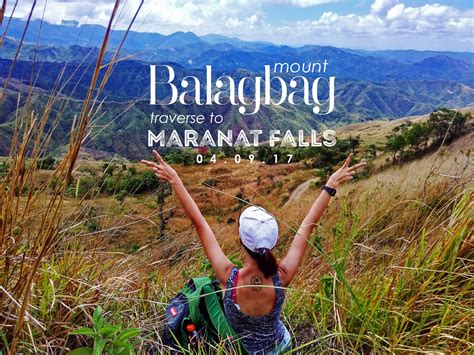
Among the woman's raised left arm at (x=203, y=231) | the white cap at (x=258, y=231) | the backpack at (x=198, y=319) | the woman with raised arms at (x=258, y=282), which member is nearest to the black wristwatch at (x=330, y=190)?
the woman with raised arms at (x=258, y=282)

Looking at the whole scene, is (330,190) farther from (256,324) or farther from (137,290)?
(137,290)

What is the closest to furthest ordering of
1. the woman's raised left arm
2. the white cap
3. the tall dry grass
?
the tall dry grass
the white cap
the woman's raised left arm

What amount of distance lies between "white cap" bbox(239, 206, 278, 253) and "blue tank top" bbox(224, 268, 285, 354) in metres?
0.21

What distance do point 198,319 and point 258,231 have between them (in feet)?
1.78

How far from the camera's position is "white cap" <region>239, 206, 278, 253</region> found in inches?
87.4

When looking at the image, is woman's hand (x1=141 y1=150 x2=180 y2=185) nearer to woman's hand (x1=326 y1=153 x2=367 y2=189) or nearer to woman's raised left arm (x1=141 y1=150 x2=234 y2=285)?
woman's raised left arm (x1=141 y1=150 x2=234 y2=285)

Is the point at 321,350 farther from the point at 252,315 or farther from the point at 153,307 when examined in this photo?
the point at 153,307

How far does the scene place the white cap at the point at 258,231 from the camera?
7.29ft

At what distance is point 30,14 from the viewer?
4.87ft

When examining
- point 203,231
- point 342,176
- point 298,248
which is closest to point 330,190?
point 342,176

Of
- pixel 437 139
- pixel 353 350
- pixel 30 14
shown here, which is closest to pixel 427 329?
pixel 353 350

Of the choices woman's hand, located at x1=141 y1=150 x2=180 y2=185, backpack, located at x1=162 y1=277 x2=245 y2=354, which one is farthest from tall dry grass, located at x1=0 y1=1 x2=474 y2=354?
woman's hand, located at x1=141 y1=150 x2=180 y2=185

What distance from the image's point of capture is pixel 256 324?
7.59ft

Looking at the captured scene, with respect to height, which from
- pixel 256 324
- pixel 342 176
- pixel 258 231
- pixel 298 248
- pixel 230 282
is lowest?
pixel 256 324
